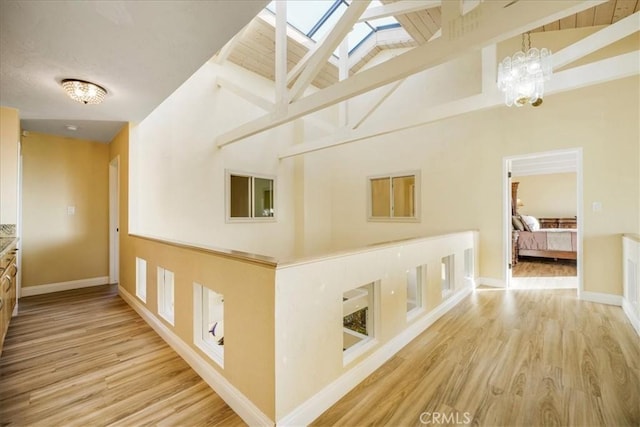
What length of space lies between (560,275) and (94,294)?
7.66 meters

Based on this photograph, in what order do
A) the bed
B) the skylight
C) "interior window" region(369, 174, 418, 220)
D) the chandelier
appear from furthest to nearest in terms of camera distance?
the bed, "interior window" region(369, 174, 418, 220), the skylight, the chandelier

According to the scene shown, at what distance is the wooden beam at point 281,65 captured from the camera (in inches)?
127

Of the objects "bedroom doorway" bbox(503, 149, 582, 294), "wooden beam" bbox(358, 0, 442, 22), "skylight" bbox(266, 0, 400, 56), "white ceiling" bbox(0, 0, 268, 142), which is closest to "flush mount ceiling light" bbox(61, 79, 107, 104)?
"white ceiling" bbox(0, 0, 268, 142)

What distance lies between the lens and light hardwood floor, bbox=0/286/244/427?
1.66 m

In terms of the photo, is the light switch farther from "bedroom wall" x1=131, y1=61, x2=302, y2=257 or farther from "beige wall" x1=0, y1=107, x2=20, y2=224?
"beige wall" x1=0, y1=107, x2=20, y2=224

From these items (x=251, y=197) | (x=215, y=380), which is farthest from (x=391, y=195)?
(x=215, y=380)

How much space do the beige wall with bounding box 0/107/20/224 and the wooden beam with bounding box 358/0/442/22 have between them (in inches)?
182

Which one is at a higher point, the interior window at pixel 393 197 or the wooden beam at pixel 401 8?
the wooden beam at pixel 401 8

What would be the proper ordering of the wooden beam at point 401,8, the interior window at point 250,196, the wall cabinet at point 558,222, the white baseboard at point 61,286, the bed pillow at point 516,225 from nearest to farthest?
the wooden beam at point 401,8, the white baseboard at point 61,286, the interior window at point 250,196, the bed pillow at point 516,225, the wall cabinet at point 558,222

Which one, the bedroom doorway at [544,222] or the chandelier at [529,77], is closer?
the chandelier at [529,77]

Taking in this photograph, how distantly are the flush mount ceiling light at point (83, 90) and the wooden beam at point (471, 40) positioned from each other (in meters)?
2.05

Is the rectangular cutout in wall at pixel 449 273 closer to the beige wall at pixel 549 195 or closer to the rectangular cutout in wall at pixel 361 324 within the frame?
the rectangular cutout in wall at pixel 361 324

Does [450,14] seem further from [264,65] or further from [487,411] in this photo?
[264,65]

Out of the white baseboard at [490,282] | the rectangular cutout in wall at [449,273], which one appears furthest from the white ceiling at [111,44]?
the white baseboard at [490,282]
